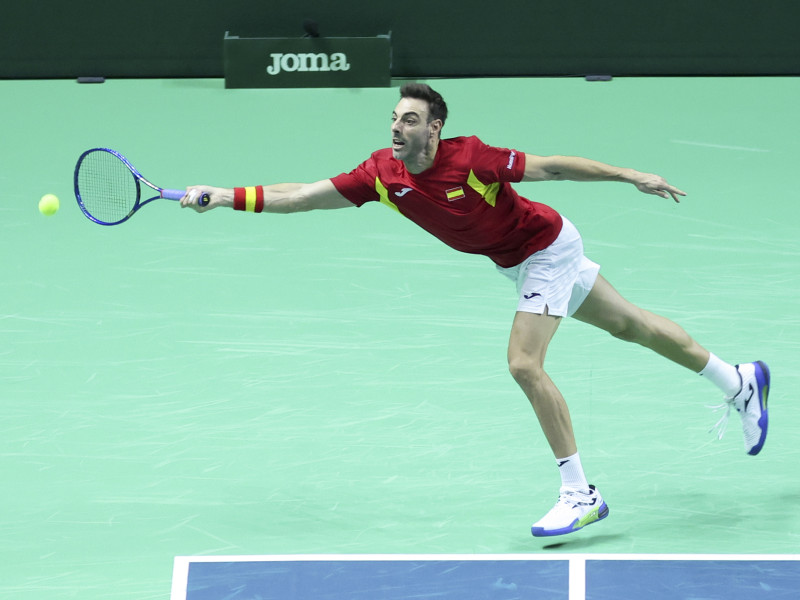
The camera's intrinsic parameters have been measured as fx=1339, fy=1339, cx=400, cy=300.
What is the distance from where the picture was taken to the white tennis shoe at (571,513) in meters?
5.98

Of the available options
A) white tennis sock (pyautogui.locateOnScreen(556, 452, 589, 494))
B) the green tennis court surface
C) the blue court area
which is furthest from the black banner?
the blue court area

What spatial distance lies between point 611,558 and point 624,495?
0.57 metres

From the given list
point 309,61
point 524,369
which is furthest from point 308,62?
point 524,369

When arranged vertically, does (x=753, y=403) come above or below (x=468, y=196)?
below

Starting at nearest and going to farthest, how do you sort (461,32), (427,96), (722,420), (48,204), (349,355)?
(427,96) → (722,420) → (48,204) → (349,355) → (461,32)

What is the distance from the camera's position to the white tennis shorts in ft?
20.2

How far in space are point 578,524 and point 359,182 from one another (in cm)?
187

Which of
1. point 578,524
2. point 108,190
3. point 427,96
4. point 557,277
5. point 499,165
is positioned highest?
point 108,190

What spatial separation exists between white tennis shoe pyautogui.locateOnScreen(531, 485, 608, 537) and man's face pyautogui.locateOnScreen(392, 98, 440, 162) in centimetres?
167

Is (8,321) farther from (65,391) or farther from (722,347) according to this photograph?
(722,347)

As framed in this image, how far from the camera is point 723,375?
6637 mm

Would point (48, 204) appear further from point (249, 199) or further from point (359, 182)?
point (359, 182)

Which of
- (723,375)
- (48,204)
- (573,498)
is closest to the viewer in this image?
(573,498)

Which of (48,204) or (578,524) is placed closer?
(578,524)
